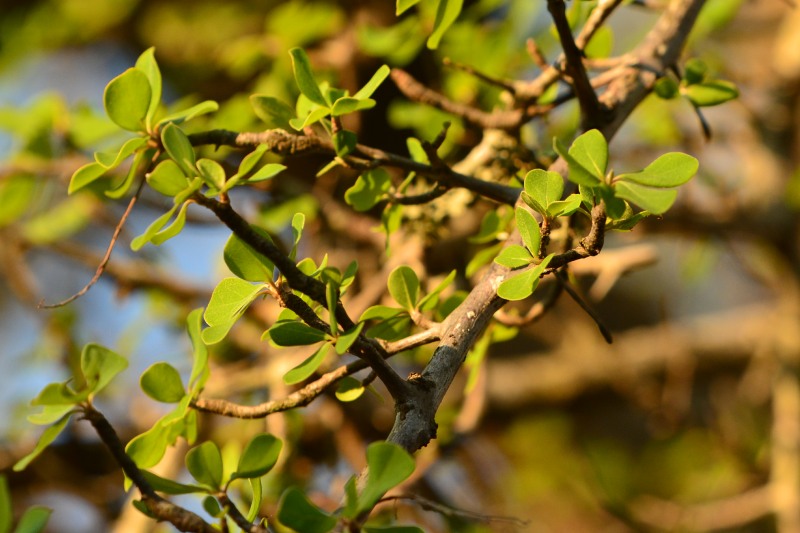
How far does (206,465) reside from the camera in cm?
35

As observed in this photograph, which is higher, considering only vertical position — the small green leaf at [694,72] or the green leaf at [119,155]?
the green leaf at [119,155]

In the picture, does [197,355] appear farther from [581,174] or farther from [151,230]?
[581,174]

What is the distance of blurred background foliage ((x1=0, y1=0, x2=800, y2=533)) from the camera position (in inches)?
32.5

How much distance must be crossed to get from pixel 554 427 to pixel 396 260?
0.93 metres

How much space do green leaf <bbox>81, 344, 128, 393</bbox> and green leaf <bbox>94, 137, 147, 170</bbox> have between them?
102 millimetres

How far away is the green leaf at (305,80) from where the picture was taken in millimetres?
391

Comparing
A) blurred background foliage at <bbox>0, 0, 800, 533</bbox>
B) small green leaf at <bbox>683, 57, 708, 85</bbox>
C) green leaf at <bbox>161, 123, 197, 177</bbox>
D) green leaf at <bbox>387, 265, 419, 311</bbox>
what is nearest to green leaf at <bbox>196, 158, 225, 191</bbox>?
green leaf at <bbox>161, 123, 197, 177</bbox>

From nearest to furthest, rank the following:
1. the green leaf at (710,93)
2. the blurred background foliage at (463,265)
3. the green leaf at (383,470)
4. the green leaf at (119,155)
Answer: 1. the green leaf at (383,470)
2. the green leaf at (119,155)
3. the green leaf at (710,93)
4. the blurred background foliage at (463,265)

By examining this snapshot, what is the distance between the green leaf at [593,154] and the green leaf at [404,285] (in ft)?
0.43

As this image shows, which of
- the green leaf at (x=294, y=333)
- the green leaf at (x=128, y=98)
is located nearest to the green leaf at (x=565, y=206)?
the green leaf at (x=294, y=333)

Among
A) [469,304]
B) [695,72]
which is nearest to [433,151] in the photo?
[469,304]

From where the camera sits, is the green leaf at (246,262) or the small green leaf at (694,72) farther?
the small green leaf at (694,72)

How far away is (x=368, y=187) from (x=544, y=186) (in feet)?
0.51

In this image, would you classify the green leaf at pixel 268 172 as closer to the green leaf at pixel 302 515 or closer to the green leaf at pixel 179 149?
the green leaf at pixel 179 149
